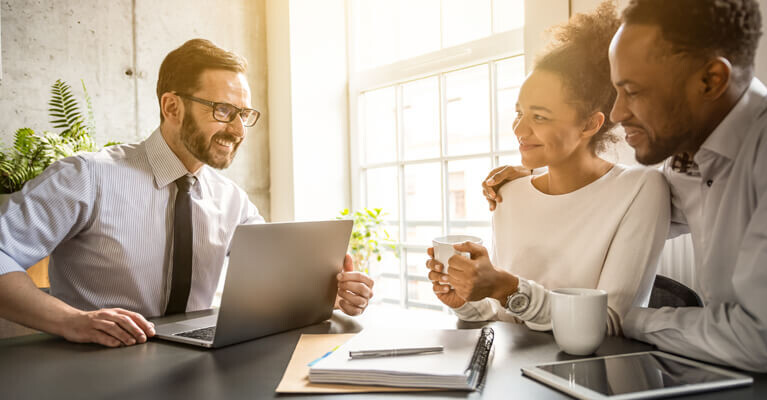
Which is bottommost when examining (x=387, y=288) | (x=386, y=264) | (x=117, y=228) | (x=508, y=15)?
(x=387, y=288)

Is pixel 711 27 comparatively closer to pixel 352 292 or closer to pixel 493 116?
pixel 352 292

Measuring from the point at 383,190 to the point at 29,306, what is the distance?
2551 millimetres

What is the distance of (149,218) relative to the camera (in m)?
1.59

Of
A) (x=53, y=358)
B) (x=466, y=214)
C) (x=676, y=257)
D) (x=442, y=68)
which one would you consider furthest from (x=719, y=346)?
(x=442, y=68)

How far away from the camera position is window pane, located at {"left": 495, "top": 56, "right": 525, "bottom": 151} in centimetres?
277

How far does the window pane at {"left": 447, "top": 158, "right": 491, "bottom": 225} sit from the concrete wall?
144 centimetres

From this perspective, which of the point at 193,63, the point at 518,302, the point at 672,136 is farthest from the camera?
the point at 193,63

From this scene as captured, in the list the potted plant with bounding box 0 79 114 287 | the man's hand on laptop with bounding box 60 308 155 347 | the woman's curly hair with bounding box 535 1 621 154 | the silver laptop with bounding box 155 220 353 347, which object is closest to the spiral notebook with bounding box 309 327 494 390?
the silver laptop with bounding box 155 220 353 347

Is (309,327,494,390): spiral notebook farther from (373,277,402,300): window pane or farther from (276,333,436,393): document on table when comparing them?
(373,277,402,300): window pane

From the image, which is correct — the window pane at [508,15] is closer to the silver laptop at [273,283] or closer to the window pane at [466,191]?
the window pane at [466,191]

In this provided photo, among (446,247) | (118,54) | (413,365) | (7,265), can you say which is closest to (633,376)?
(413,365)

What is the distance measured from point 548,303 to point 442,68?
7.26ft

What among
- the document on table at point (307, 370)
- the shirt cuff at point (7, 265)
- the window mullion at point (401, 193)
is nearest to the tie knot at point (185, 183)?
the shirt cuff at point (7, 265)

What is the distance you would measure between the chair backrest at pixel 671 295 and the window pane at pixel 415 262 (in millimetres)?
1980
